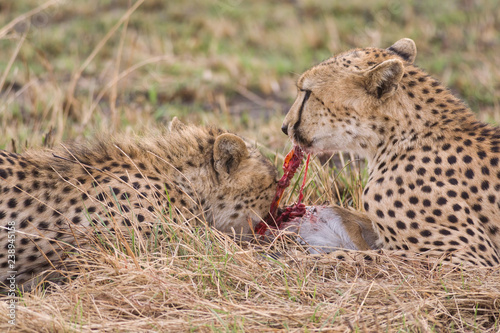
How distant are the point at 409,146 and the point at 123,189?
1383mm

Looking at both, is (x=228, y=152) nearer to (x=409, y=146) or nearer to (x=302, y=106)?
(x=302, y=106)

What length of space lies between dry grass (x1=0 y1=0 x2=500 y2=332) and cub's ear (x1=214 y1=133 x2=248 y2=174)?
1.32 feet

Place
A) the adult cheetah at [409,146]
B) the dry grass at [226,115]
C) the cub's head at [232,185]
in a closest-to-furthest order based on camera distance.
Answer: the dry grass at [226,115], the adult cheetah at [409,146], the cub's head at [232,185]

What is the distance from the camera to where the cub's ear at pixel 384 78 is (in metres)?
3.26

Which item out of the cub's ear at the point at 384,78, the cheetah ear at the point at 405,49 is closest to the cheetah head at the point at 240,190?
the cub's ear at the point at 384,78

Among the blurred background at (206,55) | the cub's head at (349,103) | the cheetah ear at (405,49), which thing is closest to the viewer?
the cub's head at (349,103)

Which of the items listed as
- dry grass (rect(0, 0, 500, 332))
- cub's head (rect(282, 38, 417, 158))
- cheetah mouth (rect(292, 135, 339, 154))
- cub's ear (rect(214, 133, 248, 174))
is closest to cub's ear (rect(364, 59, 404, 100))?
cub's head (rect(282, 38, 417, 158))

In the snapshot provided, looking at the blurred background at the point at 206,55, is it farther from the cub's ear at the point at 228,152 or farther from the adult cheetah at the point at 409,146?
the adult cheetah at the point at 409,146

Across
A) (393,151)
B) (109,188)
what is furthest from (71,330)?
(393,151)

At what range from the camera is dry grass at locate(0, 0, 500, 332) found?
2641 mm

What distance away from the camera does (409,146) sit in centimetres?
337

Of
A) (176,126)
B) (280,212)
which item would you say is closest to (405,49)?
(280,212)

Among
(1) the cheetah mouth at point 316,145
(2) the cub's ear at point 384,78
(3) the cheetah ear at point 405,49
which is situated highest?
(3) the cheetah ear at point 405,49

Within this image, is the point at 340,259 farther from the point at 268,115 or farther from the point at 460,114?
Result: the point at 268,115
